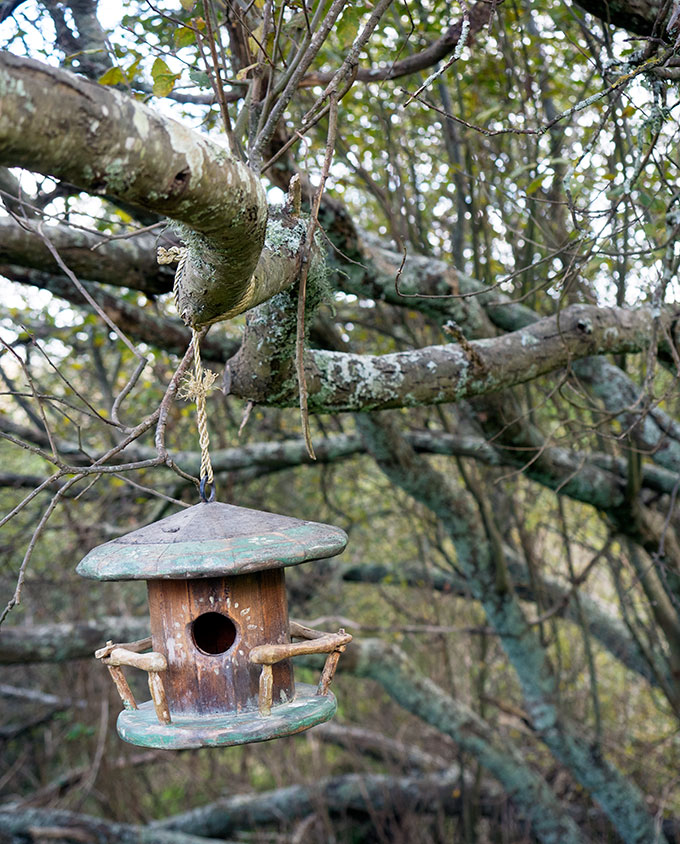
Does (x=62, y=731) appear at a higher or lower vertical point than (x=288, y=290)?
lower

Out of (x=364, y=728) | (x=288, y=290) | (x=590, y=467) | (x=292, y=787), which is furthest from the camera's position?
(x=364, y=728)

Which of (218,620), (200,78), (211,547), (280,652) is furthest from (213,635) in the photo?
(200,78)

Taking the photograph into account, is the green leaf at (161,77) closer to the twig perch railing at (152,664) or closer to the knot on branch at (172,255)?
the knot on branch at (172,255)

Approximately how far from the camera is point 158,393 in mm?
5961

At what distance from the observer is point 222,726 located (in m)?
1.79

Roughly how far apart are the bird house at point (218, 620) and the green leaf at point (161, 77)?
1098 millimetres

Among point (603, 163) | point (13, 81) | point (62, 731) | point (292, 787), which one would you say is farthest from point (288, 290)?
point (62, 731)

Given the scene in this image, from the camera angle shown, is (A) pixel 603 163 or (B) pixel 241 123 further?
(A) pixel 603 163

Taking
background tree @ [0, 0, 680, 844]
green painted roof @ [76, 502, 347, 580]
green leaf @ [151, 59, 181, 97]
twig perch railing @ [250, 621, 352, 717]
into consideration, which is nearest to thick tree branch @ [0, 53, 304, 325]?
background tree @ [0, 0, 680, 844]

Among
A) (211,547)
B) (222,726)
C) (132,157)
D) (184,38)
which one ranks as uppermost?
(184,38)

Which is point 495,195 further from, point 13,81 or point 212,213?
point 13,81

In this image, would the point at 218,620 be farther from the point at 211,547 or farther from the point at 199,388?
the point at 199,388

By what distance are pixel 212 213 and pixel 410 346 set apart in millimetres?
4299

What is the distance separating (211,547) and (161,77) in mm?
1223
